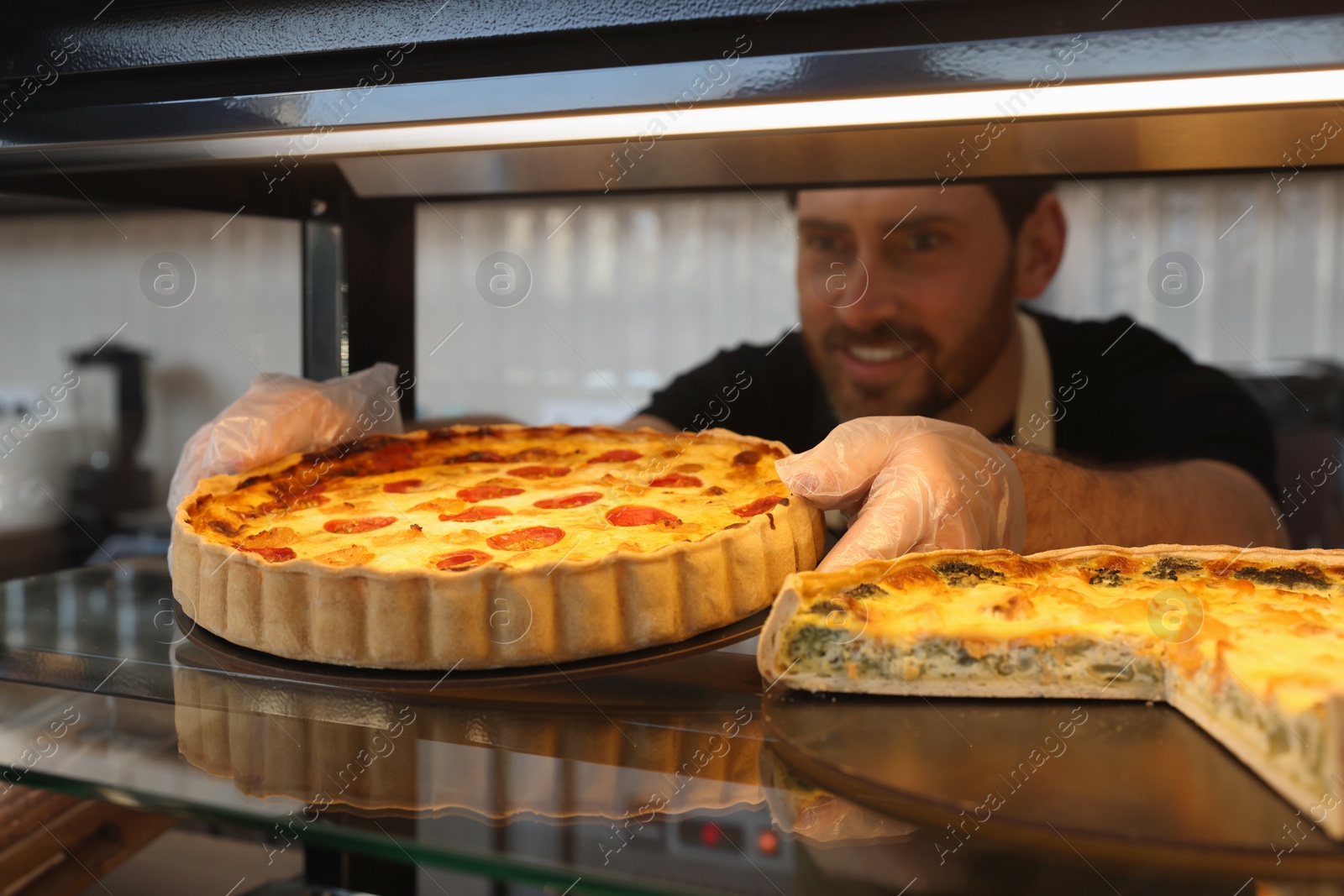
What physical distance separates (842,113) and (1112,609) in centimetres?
73

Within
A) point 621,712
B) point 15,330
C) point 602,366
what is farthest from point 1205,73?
point 15,330

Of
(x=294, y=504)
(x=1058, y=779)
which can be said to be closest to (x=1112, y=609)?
(x=1058, y=779)

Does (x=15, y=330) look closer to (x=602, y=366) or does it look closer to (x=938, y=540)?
(x=602, y=366)

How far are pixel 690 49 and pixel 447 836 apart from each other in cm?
90

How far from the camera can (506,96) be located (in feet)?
4.09

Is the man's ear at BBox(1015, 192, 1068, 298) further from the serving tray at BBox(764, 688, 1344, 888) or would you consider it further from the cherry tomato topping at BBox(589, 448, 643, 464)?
the serving tray at BBox(764, 688, 1344, 888)

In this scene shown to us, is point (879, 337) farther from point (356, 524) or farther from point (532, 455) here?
point (356, 524)

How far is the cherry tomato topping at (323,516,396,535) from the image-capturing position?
1.69m

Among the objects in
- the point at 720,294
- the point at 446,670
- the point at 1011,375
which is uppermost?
the point at 720,294

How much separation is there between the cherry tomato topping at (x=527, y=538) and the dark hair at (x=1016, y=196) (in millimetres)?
1255

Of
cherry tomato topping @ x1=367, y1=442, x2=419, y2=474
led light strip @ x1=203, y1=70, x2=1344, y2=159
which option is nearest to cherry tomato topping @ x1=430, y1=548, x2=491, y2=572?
led light strip @ x1=203, y1=70, x2=1344, y2=159

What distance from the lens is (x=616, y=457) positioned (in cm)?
222

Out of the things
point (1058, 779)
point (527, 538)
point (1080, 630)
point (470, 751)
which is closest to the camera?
point (1058, 779)

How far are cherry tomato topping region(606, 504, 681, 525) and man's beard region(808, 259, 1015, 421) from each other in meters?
0.77
